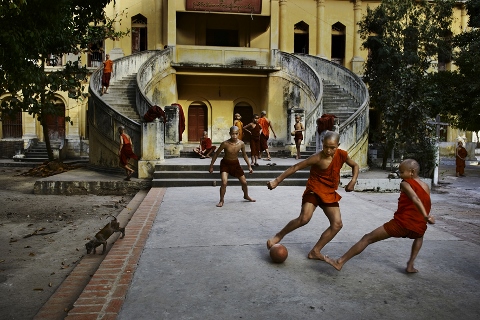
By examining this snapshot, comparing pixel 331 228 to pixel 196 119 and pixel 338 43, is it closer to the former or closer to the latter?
pixel 196 119

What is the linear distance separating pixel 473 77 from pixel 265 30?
11384mm

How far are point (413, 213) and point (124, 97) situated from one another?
16.0m

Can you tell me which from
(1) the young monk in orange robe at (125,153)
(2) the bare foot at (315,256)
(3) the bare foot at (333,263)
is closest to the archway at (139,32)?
(1) the young monk in orange robe at (125,153)

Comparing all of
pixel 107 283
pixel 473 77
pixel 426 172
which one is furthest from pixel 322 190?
pixel 473 77

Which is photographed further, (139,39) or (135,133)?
(139,39)

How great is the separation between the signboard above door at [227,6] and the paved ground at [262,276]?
16.5 m

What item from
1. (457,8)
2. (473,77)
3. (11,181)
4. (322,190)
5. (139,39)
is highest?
(457,8)

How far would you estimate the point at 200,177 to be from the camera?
39.9 ft

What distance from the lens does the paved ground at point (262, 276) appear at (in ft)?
12.1

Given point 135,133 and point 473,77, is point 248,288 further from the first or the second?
point 473,77

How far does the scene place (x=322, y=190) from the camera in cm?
500

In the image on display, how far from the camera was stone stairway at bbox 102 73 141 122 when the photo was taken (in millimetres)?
17531

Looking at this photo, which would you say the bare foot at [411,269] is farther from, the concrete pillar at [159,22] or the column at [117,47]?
the column at [117,47]

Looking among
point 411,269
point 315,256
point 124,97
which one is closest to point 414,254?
point 411,269
